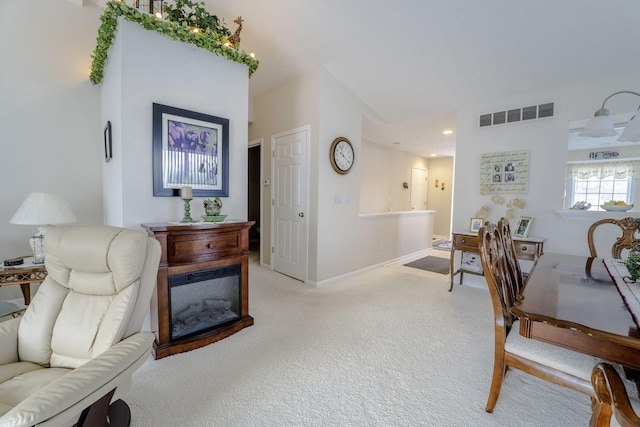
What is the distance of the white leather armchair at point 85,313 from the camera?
1.22 metres

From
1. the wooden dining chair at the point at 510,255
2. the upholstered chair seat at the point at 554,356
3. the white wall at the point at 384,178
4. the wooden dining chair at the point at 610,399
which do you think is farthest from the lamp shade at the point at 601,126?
the white wall at the point at 384,178

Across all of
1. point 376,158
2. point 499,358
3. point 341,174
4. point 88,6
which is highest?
point 88,6

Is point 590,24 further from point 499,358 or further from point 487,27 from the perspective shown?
point 499,358

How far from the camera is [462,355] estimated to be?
2059mm

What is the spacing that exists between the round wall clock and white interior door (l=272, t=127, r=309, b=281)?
363 millimetres

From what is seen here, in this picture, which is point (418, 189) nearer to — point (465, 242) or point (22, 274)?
point (465, 242)

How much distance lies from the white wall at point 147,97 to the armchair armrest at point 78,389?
127 cm

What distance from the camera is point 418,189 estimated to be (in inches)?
305

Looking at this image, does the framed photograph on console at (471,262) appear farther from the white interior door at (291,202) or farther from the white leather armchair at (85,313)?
the white leather armchair at (85,313)

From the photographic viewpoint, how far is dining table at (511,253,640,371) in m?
1.00

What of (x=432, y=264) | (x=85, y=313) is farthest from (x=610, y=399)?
(x=432, y=264)

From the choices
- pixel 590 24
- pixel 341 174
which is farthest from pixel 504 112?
pixel 341 174

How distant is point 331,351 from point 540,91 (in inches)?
145

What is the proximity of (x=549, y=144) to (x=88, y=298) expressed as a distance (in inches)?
173
